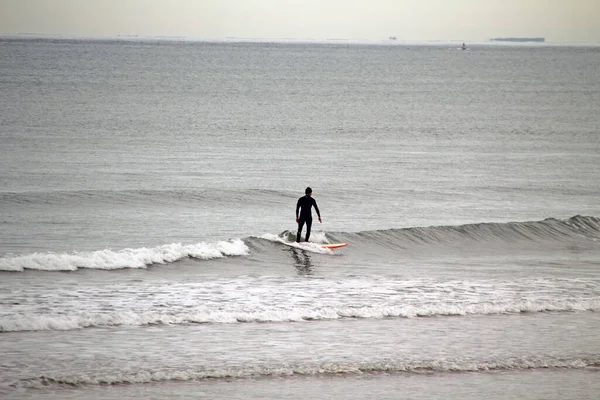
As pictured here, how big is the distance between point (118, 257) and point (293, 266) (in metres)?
4.53

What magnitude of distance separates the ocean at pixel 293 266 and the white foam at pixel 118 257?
2.6 inches

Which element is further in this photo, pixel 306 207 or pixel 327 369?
pixel 306 207

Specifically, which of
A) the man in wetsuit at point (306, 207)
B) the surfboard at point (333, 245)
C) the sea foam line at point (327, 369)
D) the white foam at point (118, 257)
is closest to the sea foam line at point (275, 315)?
the sea foam line at point (327, 369)

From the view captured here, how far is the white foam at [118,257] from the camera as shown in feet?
70.2

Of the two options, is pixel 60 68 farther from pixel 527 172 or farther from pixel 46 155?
pixel 527 172

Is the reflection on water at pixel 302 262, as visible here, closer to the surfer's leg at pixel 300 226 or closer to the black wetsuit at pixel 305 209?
the surfer's leg at pixel 300 226

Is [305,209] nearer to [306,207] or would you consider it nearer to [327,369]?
[306,207]

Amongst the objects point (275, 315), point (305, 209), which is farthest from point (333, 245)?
point (275, 315)

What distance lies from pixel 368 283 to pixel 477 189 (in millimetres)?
20694

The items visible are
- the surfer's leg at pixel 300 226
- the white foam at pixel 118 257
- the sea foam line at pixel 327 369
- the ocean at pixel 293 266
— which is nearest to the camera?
the sea foam line at pixel 327 369

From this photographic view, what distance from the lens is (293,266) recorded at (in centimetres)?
2316

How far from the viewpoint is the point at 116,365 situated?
13.5m

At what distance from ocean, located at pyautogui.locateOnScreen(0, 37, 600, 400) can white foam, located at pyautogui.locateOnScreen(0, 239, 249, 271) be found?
0.22ft

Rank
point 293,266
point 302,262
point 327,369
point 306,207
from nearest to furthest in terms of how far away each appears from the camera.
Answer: point 327,369
point 293,266
point 302,262
point 306,207
